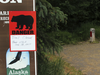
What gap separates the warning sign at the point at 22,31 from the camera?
2.34 m

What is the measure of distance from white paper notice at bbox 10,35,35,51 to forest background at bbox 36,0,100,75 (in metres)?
1.60

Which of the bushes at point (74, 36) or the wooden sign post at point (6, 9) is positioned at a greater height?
the wooden sign post at point (6, 9)

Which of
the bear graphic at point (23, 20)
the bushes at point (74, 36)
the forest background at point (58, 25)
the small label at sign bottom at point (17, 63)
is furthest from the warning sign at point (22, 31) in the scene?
the bushes at point (74, 36)

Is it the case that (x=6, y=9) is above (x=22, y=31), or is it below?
above

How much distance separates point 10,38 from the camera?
2.33 metres

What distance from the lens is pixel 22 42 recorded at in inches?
91.8

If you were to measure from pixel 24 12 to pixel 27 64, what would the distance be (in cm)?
74

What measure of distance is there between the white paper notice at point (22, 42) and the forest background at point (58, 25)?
5.25ft

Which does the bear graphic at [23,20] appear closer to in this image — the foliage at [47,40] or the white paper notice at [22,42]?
the white paper notice at [22,42]

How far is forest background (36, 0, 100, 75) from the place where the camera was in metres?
4.11

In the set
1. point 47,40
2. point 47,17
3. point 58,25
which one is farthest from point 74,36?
point 47,17

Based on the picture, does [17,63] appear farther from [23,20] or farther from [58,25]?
[58,25]

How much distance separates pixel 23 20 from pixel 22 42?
1.00 ft

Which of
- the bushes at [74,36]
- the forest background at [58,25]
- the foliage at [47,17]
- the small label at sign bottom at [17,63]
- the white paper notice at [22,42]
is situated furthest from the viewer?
the bushes at [74,36]
